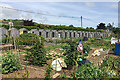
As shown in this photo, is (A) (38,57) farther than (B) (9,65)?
Yes

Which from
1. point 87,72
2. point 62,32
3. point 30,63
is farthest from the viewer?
point 62,32

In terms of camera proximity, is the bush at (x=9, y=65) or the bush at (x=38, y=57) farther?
the bush at (x=38, y=57)

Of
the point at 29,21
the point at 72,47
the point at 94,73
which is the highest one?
the point at 29,21

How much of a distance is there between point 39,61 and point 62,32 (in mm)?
18883

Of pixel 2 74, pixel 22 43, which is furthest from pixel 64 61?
pixel 22 43

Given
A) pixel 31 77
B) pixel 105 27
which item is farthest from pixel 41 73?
pixel 105 27

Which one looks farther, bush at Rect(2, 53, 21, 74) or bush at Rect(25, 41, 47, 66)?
bush at Rect(25, 41, 47, 66)

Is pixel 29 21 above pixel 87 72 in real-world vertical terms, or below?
above

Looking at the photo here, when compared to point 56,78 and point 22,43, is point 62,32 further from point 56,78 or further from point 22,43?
point 56,78

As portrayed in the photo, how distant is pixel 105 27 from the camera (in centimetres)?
5494

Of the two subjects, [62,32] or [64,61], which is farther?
[62,32]

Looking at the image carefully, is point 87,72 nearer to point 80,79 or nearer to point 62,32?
point 80,79

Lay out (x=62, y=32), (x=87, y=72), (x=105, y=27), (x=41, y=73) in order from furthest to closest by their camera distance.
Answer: (x=105, y=27), (x=62, y=32), (x=41, y=73), (x=87, y=72)

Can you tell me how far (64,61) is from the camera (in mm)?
4848
